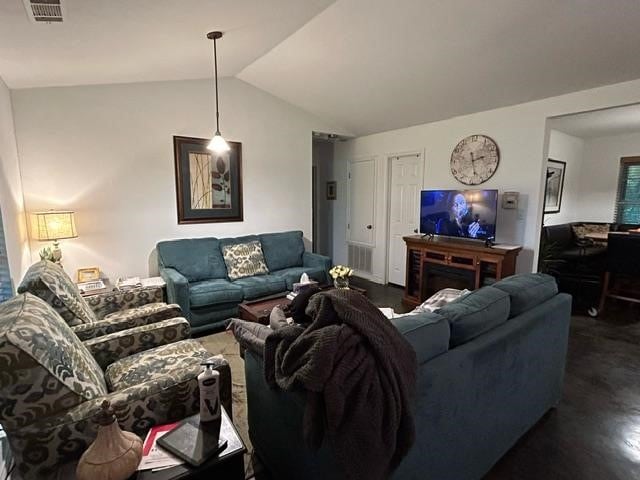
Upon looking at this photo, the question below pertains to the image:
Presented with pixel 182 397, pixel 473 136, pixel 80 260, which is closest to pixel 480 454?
pixel 182 397

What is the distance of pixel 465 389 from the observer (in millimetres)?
1445

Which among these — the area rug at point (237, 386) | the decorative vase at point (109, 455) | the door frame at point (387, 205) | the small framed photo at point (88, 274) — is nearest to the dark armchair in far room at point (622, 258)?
the door frame at point (387, 205)

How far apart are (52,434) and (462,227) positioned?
12.7ft

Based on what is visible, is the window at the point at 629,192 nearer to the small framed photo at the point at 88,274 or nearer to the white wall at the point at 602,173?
the white wall at the point at 602,173

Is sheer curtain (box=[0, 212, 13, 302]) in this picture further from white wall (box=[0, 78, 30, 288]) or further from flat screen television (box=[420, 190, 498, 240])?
flat screen television (box=[420, 190, 498, 240])

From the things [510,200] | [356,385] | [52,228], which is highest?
[510,200]

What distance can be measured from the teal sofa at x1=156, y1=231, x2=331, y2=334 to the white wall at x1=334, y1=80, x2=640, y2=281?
2012 millimetres

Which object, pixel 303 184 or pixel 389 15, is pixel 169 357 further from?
pixel 303 184

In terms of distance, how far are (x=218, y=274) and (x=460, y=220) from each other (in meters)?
2.89

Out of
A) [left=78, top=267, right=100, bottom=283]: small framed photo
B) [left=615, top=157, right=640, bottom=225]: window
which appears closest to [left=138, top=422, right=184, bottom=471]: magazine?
[left=78, top=267, right=100, bottom=283]: small framed photo

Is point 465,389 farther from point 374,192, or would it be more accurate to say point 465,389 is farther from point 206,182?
point 374,192

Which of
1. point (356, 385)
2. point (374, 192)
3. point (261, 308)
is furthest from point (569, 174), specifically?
point (356, 385)

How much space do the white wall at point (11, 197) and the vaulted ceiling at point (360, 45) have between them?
0.32 meters

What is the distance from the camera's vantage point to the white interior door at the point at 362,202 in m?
5.34
